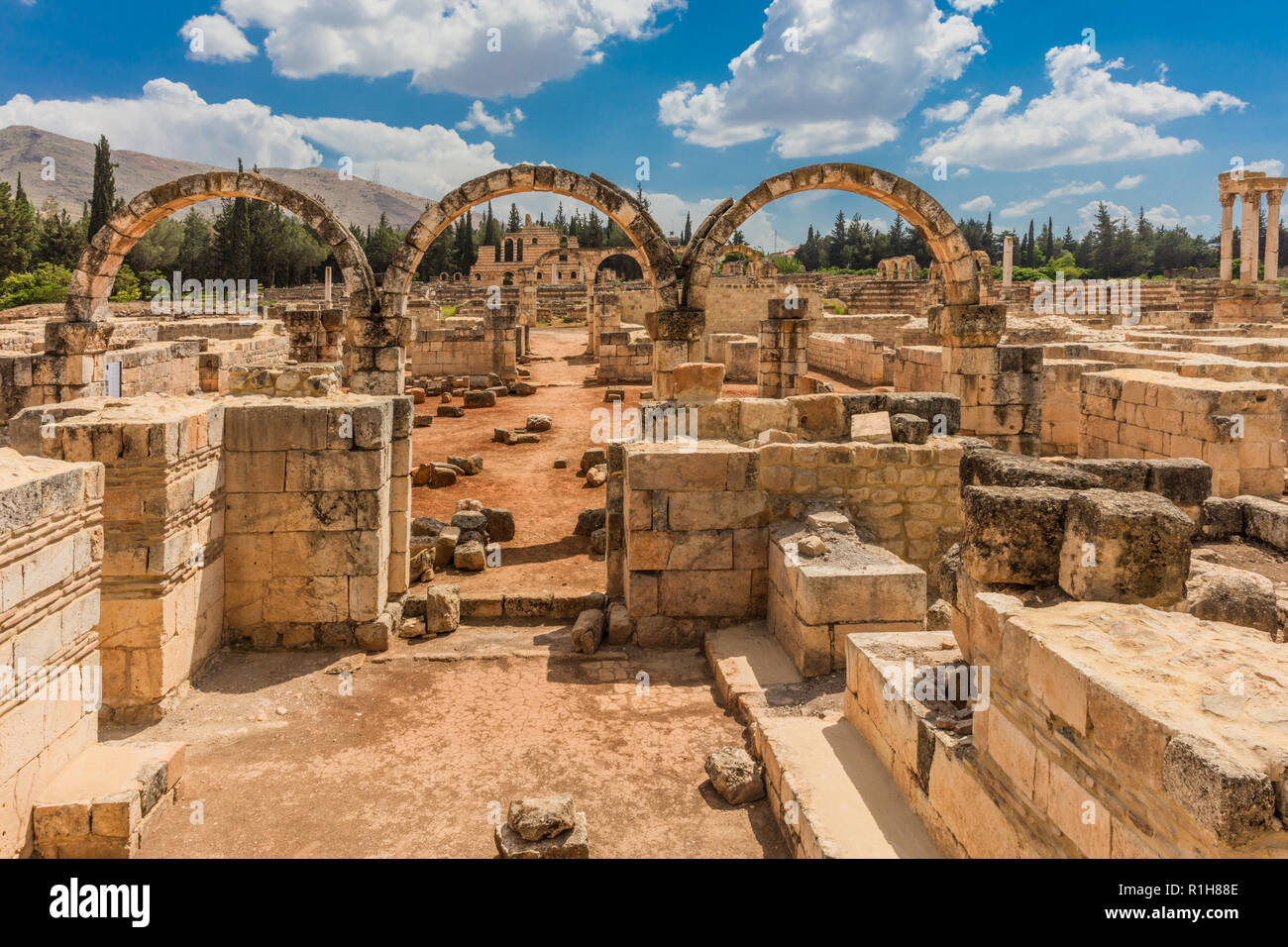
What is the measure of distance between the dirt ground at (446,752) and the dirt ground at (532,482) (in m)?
1.66

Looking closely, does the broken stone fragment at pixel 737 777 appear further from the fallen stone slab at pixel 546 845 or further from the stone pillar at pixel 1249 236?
the stone pillar at pixel 1249 236

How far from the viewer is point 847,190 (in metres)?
11.9

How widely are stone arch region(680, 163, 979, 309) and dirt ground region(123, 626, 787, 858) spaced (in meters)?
6.26

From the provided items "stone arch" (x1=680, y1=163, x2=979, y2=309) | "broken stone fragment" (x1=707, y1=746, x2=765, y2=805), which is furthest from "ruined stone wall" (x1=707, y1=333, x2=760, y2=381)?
"broken stone fragment" (x1=707, y1=746, x2=765, y2=805)

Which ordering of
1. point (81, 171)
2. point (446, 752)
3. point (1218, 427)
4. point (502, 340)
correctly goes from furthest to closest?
point (81, 171)
point (502, 340)
point (1218, 427)
point (446, 752)

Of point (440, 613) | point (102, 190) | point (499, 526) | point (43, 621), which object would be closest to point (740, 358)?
point (499, 526)

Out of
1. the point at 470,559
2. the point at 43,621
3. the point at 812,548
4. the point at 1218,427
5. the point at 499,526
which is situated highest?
the point at 1218,427

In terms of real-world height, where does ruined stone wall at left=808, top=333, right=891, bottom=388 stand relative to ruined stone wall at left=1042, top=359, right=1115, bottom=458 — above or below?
above

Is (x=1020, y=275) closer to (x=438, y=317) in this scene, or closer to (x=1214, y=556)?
(x=438, y=317)

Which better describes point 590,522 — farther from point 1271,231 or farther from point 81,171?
point 81,171

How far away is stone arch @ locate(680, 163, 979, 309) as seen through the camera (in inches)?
455

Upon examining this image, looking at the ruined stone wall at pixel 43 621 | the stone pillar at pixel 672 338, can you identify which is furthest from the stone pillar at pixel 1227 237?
the ruined stone wall at pixel 43 621

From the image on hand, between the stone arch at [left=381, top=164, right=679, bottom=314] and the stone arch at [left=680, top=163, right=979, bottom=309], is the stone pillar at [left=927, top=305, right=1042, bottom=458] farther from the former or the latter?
the stone arch at [left=381, top=164, right=679, bottom=314]

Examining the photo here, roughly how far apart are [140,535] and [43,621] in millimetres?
2110
